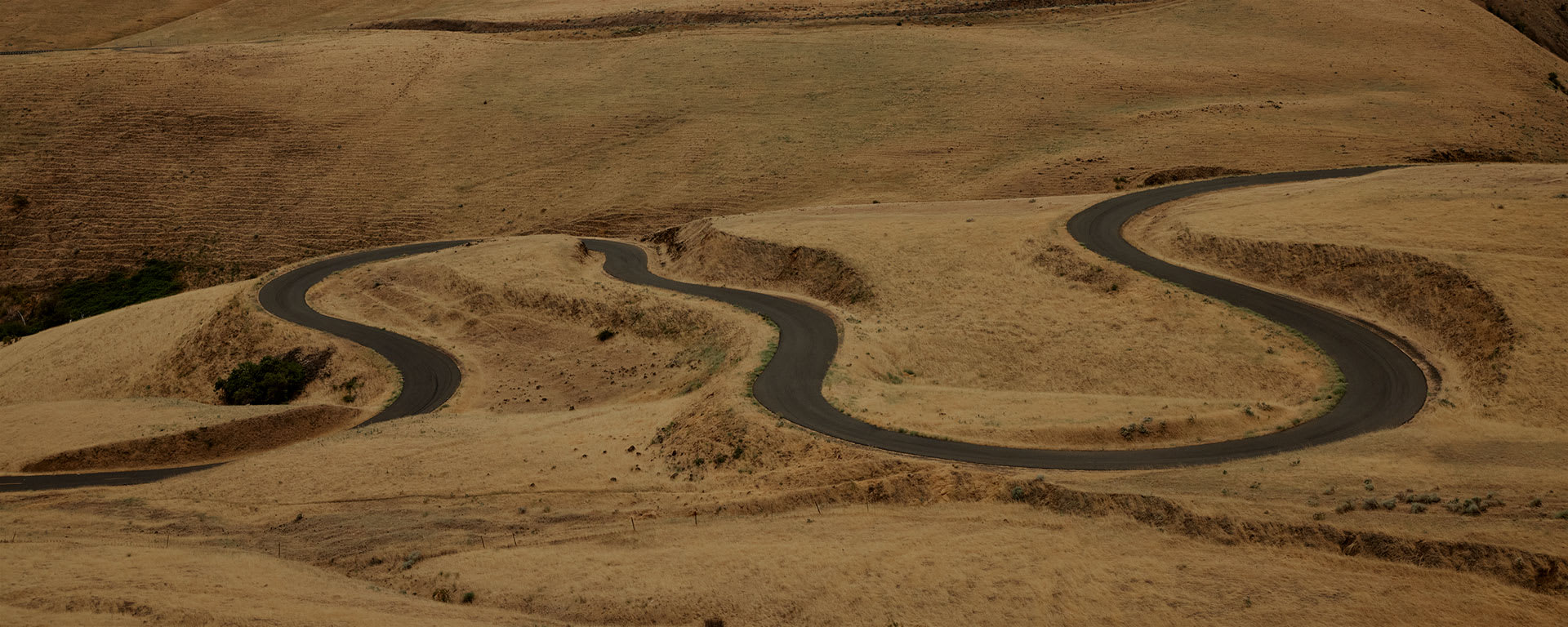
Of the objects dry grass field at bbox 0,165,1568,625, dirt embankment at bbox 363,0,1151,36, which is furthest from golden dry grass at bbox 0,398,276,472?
dirt embankment at bbox 363,0,1151,36

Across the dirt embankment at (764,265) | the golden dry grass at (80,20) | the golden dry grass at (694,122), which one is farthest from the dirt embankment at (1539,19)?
the golden dry grass at (80,20)

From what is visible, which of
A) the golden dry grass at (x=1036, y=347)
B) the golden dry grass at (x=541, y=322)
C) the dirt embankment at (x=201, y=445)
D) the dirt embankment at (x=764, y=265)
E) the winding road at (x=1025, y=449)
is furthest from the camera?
the dirt embankment at (x=764, y=265)

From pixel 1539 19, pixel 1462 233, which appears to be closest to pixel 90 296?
pixel 1462 233

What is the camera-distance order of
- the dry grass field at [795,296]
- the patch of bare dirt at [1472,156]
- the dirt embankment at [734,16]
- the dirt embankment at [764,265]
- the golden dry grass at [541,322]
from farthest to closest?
the dirt embankment at [734,16] → the patch of bare dirt at [1472,156] → the dirt embankment at [764,265] → the golden dry grass at [541,322] → the dry grass field at [795,296]

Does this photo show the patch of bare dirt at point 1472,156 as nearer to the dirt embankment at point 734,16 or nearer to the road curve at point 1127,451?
the road curve at point 1127,451

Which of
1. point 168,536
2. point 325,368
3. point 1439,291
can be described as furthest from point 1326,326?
point 325,368

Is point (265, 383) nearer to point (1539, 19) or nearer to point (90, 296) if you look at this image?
point (90, 296)

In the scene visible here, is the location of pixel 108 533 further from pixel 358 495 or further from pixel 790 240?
pixel 790 240
